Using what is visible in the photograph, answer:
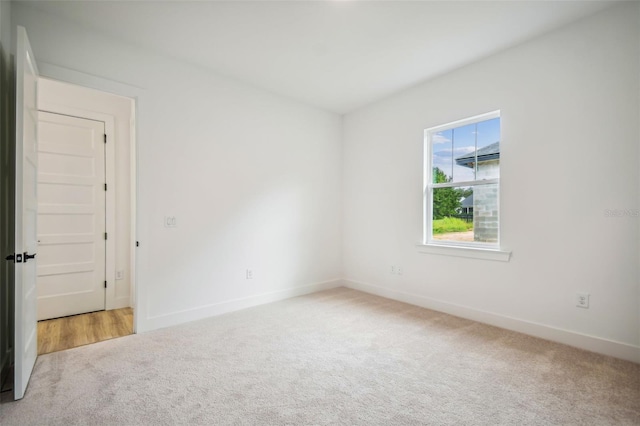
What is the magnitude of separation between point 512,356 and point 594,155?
180 cm

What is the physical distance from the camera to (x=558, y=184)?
2.80 m

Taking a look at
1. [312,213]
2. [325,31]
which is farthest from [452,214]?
[325,31]

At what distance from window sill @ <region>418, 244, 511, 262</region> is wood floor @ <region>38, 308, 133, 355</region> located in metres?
3.36

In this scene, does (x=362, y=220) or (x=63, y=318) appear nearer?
(x=63, y=318)

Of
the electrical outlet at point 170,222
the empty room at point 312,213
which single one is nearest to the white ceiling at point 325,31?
the empty room at point 312,213

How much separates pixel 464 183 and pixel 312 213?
2102mm

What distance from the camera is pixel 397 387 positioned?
2.10 meters

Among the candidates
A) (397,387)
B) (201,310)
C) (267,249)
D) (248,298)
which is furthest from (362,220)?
(397,387)

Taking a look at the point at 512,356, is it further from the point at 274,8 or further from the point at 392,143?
the point at 274,8

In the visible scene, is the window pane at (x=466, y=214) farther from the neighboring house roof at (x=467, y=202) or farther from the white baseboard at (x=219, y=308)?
the white baseboard at (x=219, y=308)

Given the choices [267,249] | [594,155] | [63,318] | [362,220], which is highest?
[594,155]

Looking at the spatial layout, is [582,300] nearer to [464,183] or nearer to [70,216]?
[464,183]

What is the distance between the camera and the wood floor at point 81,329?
2.83 metres

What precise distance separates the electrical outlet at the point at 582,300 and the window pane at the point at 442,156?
1688 millimetres
